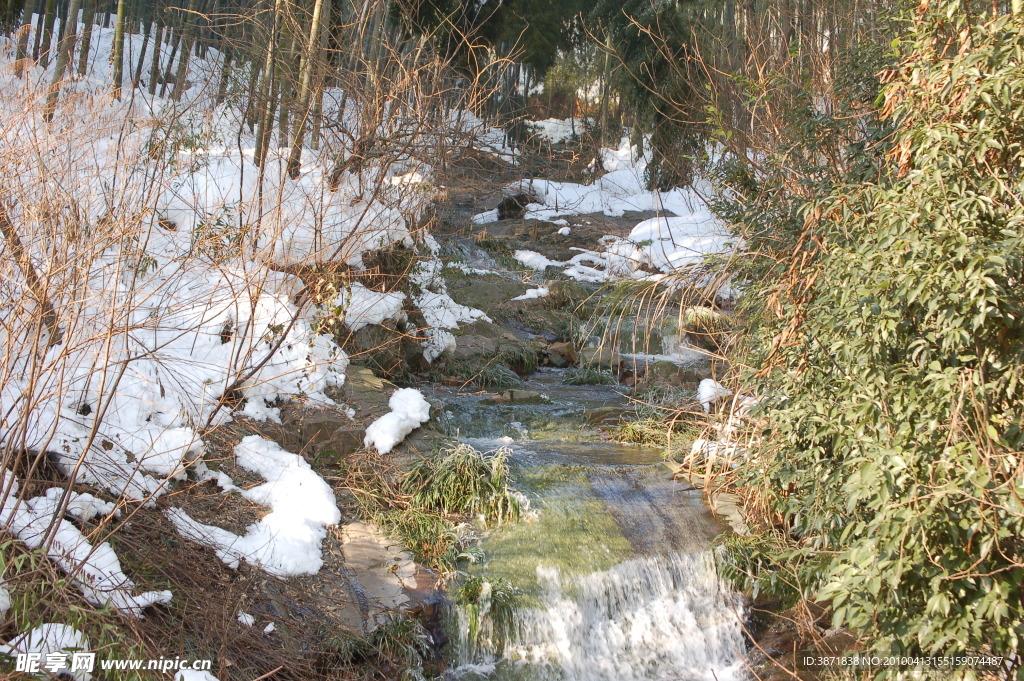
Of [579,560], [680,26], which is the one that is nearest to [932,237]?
[579,560]

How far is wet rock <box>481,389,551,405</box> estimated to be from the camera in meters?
8.88

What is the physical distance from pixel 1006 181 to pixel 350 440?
5207 millimetres

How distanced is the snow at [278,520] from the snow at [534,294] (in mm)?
7273

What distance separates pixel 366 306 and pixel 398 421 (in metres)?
2.45

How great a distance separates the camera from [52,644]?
3.44 metres

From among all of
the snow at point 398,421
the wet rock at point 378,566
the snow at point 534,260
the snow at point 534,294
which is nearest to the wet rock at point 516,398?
the snow at point 398,421

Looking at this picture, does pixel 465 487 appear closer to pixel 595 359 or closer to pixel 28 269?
pixel 28 269

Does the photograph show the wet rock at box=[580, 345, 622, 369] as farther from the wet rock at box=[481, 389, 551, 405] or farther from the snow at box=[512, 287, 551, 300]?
the snow at box=[512, 287, 551, 300]

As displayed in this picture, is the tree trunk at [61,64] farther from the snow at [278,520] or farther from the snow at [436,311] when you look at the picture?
the snow at [436,311]

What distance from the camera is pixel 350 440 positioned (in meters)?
6.55

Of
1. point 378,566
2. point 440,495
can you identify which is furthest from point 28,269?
point 440,495

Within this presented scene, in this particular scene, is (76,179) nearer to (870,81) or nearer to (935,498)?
(935,498)

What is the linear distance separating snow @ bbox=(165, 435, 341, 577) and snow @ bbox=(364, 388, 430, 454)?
69cm

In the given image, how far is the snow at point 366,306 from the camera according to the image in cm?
818
